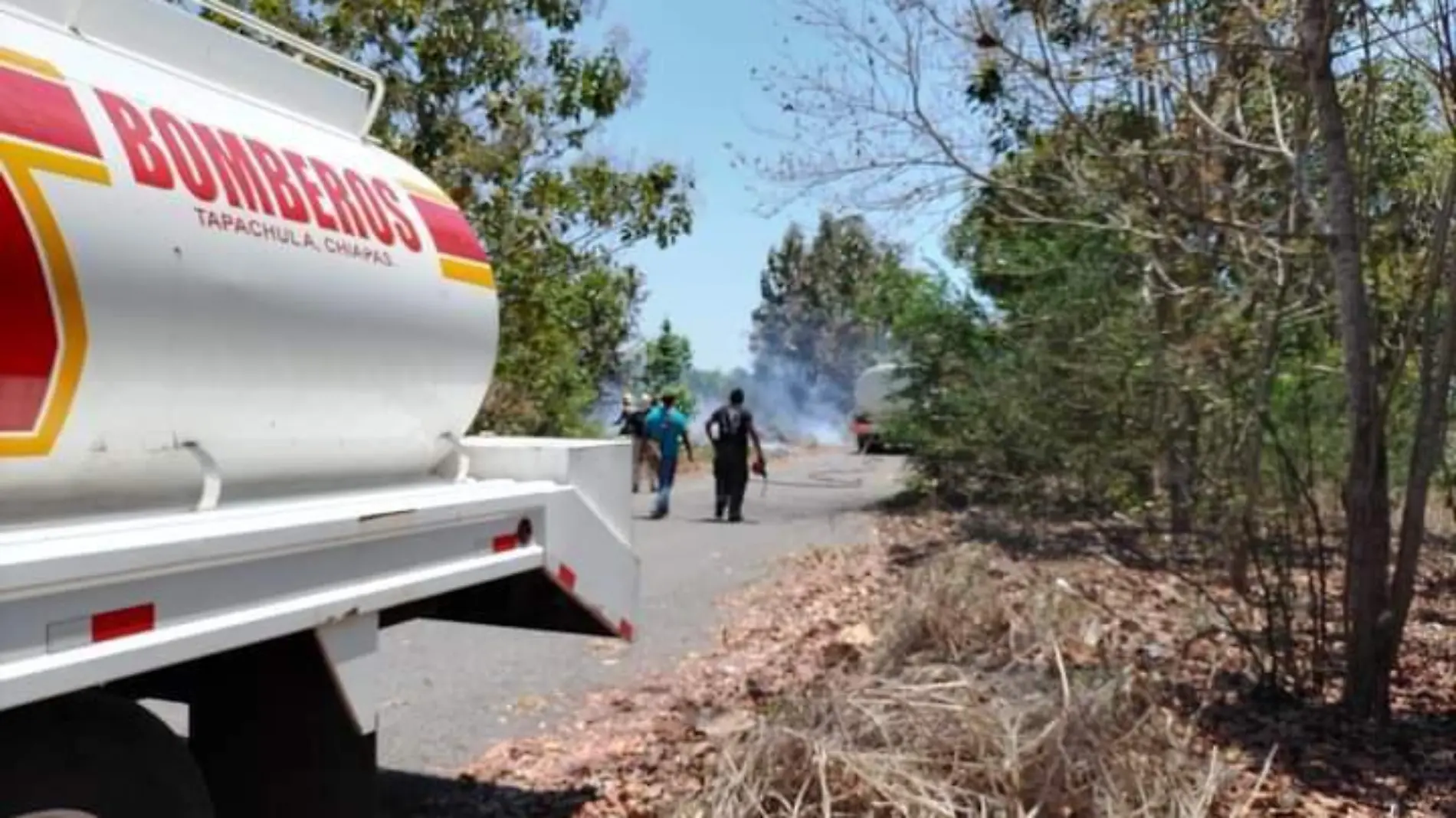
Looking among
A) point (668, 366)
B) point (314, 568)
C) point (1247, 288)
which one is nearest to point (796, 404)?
point (668, 366)

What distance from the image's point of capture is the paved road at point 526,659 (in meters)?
7.00

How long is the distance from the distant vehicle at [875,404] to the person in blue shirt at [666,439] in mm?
3190

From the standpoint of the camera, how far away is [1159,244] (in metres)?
11.3

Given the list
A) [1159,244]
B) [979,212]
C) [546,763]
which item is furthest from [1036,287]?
[546,763]

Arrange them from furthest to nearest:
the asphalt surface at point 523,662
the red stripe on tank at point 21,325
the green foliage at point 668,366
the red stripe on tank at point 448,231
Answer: the green foliage at point 668,366
the asphalt surface at point 523,662
the red stripe on tank at point 448,231
the red stripe on tank at point 21,325

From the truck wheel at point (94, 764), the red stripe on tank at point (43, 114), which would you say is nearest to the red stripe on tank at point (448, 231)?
the red stripe on tank at point (43, 114)

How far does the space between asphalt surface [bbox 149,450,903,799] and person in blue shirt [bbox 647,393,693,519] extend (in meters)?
1.68

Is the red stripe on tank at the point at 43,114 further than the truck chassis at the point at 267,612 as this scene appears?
Yes

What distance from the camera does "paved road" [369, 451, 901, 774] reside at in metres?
7.00

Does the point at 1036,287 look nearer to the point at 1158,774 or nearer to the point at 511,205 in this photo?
the point at 511,205

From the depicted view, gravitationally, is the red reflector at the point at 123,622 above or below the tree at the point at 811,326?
below

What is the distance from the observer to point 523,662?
28.4 ft

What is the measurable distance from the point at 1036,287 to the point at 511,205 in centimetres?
571

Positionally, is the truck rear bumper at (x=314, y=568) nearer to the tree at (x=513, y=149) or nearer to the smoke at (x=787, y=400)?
the tree at (x=513, y=149)
